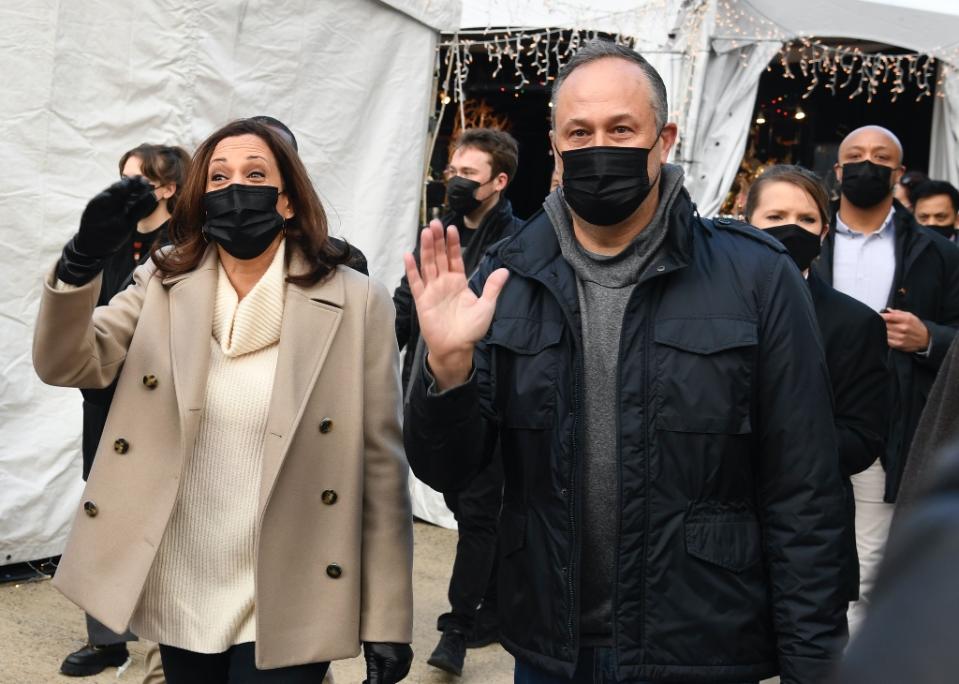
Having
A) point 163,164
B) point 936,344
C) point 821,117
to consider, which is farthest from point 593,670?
point 821,117

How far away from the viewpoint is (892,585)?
26.2 inches

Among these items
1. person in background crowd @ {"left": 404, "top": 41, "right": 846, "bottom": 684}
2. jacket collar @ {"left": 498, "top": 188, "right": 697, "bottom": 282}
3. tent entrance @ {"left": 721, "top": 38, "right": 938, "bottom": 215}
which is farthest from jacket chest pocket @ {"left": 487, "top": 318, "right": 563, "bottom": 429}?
tent entrance @ {"left": 721, "top": 38, "right": 938, "bottom": 215}

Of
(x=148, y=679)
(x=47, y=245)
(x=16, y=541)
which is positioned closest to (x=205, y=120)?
(x=47, y=245)

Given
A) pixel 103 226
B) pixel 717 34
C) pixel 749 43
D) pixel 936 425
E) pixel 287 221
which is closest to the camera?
pixel 936 425

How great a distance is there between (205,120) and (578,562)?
4.49 m

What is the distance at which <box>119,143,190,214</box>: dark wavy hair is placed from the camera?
510 centimetres

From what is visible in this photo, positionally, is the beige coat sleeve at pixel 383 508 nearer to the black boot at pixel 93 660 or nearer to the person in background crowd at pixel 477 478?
Result: the person in background crowd at pixel 477 478

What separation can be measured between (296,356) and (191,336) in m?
0.28

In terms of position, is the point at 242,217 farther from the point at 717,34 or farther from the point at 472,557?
the point at 717,34

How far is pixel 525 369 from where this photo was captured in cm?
257

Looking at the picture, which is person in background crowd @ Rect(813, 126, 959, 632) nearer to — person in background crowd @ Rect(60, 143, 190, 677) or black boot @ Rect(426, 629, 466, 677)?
black boot @ Rect(426, 629, 466, 677)

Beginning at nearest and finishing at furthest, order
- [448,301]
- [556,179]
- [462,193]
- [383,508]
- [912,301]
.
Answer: [448,301], [383,508], [556,179], [912,301], [462,193]

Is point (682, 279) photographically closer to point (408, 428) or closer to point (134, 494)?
point (408, 428)

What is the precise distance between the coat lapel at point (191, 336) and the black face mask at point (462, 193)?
2.58 m
